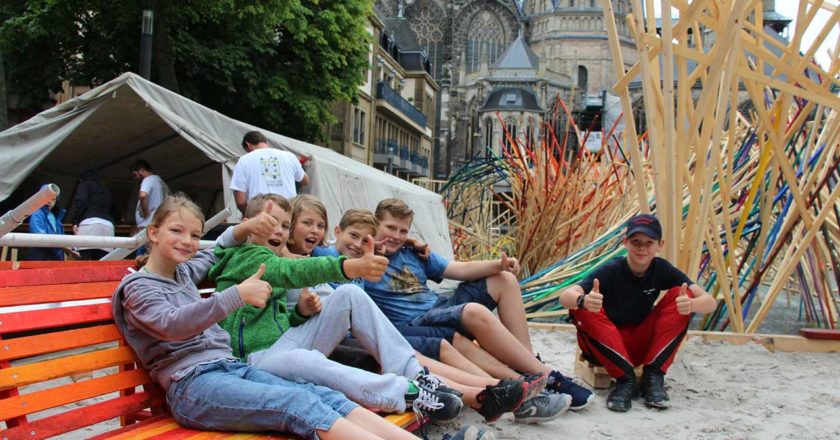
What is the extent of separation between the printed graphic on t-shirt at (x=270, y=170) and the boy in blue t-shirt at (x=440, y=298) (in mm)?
2037

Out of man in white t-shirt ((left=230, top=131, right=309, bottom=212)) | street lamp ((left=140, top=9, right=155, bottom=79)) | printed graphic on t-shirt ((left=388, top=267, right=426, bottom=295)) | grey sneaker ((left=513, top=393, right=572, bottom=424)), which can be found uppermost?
street lamp ((left=140, top=9, right=155, bottom=79))

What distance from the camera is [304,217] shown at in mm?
3068

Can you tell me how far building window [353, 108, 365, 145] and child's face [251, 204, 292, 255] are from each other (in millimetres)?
28311

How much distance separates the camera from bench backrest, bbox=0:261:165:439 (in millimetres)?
1989

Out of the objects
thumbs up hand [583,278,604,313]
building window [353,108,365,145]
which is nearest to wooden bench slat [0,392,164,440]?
thumbs up hand [583,278,604,313]

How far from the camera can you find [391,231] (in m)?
3.45

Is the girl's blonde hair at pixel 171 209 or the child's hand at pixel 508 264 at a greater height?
the girl's blonde hair at pixel 171 209

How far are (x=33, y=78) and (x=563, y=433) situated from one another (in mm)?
13828

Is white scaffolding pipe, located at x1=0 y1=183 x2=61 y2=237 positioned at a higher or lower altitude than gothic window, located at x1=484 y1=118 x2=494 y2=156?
lower

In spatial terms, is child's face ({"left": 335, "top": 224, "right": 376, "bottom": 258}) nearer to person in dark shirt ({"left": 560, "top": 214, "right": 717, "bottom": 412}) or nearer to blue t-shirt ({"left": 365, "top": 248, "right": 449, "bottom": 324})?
blue t-shirt ({"left": 365, "top": 248, "right": 449, "bottom": 324})

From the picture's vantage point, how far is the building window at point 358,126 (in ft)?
102

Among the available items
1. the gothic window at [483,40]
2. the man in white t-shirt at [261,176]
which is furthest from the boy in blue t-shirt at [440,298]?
the gothic window at [483,40]

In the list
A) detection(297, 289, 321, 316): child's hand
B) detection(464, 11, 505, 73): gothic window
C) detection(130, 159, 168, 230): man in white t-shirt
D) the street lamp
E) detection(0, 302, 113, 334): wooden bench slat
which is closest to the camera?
detection(0, 302, 113, 334): wooden bench slat

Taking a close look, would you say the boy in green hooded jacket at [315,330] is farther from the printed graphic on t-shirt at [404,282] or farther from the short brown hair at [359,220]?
the printed graphic on t-shirt at [404,282]
